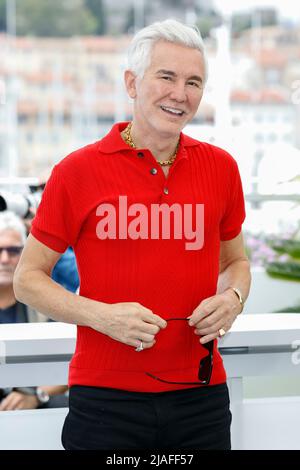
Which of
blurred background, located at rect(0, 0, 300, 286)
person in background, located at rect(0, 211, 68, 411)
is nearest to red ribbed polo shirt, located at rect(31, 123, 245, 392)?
person in background, located at rect(0, 211, 68, 411)

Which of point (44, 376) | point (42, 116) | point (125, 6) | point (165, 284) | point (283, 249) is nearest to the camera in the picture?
point (165, 284)

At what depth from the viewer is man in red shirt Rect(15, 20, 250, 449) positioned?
102 centimetres

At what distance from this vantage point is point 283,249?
115 inches

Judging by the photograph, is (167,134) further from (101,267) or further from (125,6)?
(125,6)

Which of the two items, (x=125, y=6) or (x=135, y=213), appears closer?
(x=135, y=213)

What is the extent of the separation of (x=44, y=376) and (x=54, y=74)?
1880cm

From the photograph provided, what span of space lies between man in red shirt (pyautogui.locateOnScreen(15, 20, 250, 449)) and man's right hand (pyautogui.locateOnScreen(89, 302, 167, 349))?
0.06 ft

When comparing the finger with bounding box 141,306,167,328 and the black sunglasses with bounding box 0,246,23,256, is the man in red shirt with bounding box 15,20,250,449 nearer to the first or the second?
the finger with bounding box 141,306,167,328

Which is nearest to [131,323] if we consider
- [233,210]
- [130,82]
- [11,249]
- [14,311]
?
[233,210]

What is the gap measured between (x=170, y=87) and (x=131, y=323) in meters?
0.34

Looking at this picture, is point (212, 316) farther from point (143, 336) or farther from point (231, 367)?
point (231, 367)

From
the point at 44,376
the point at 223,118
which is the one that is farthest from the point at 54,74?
the point at 44,376

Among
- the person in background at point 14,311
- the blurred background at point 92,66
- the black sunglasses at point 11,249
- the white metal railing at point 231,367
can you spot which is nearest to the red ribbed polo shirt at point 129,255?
the white metal railing at point 231,367

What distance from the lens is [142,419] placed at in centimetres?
101
